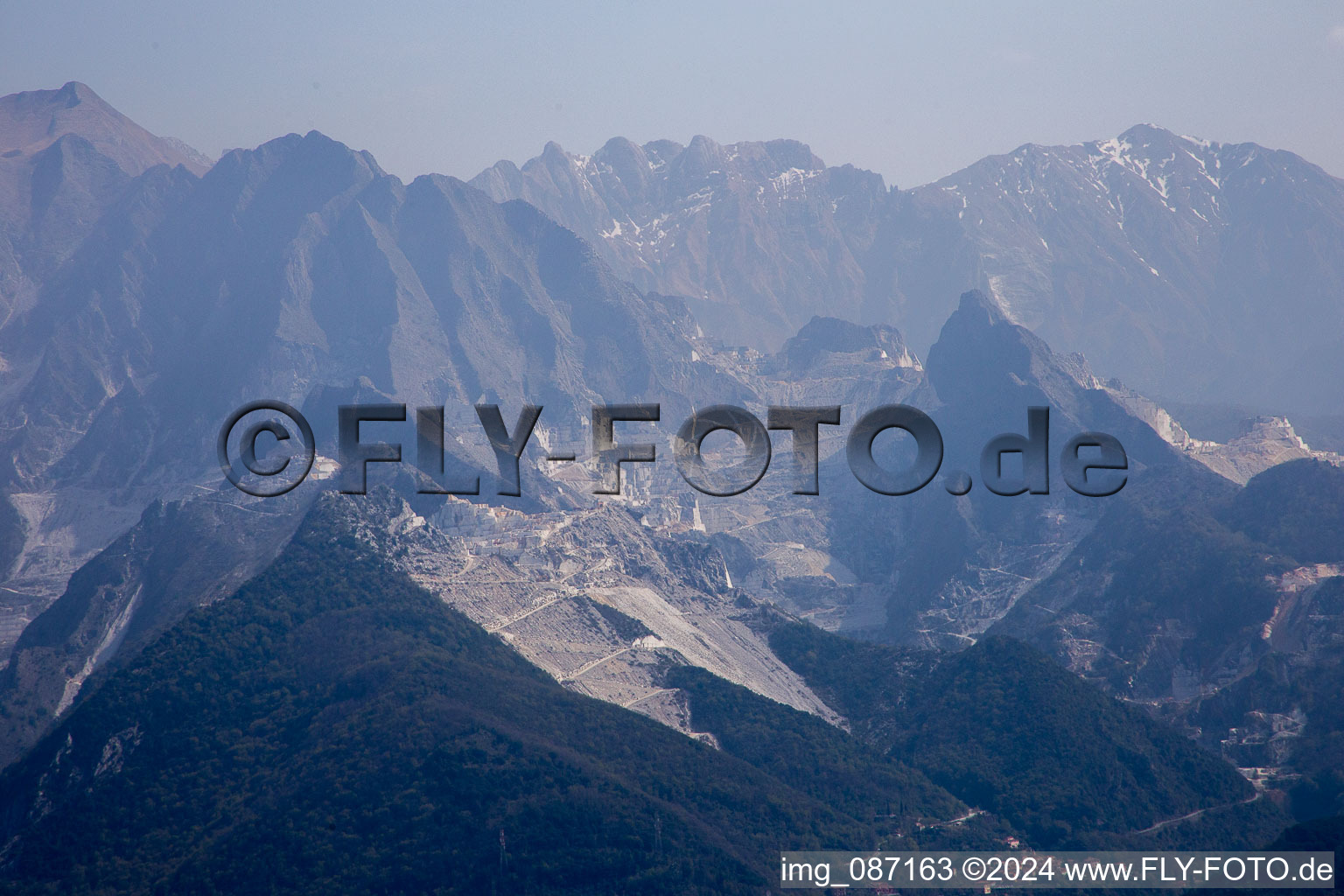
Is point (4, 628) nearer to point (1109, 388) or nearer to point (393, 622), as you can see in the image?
point (393, 622)

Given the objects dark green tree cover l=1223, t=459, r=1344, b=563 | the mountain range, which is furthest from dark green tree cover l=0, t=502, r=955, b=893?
dark green tree cover l=1223, t=459, r=1344, b=563

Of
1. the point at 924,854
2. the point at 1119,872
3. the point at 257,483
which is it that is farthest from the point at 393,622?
the point at 257,483

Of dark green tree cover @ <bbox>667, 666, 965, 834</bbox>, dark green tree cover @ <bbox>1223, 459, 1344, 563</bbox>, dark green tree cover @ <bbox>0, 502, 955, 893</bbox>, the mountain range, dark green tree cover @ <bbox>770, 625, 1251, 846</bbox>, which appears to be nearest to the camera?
dark green tree cover @ <bbox>0, 502, 955, 893</bbox>

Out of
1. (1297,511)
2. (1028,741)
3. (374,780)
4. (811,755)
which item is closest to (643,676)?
(811,755)

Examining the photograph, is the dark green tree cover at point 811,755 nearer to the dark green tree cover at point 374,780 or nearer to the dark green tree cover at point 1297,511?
the dark green tree cover at point 374,780

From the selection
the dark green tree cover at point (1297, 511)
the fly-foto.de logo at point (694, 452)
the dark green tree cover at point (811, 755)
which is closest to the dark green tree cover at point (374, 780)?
the dark green tree cover at point (811, 755)

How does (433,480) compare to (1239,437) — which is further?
(1239,437)

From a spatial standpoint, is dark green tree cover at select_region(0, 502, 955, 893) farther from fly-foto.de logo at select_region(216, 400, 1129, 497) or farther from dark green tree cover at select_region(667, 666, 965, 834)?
fly-foto.de logo at select_region(216, 400, 1129, 497)
